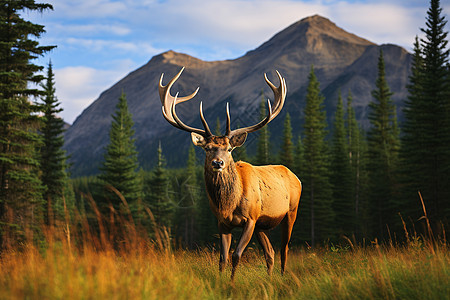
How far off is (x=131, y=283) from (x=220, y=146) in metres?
3.21

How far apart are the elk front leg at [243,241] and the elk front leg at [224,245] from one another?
0.86 feet

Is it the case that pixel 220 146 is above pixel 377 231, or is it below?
above

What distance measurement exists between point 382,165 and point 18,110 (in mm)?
37775

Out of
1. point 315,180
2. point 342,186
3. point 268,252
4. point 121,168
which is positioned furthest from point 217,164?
point 342,186

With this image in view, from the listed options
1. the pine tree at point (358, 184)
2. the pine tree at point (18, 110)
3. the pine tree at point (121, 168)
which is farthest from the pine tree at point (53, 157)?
the pine tree at point (358, 184)

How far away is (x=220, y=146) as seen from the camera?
6.85m

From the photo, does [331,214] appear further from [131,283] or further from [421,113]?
[131,283]

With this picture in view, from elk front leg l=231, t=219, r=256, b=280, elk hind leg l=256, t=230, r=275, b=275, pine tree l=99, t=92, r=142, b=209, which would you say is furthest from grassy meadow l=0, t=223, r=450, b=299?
pine tree l=99, t=92, r=142, b=209

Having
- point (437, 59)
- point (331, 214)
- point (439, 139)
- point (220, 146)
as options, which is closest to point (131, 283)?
point (220, 146)

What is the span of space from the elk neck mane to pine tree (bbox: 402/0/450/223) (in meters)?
26.2

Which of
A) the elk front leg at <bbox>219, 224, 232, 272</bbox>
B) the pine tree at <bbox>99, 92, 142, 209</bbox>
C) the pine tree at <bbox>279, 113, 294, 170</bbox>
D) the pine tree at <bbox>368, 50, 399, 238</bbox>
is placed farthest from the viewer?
the pine tree at <bbox>279, 113, 294, 170</bbox>

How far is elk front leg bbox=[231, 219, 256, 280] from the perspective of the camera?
253 inches

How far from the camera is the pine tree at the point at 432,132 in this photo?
29.7 metres

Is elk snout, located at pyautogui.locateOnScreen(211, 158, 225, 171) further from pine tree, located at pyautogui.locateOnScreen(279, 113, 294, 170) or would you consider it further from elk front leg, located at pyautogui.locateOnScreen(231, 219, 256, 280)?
pine tree, located at pyautogui.locateOnScreen(279, 113, 294, 170)
